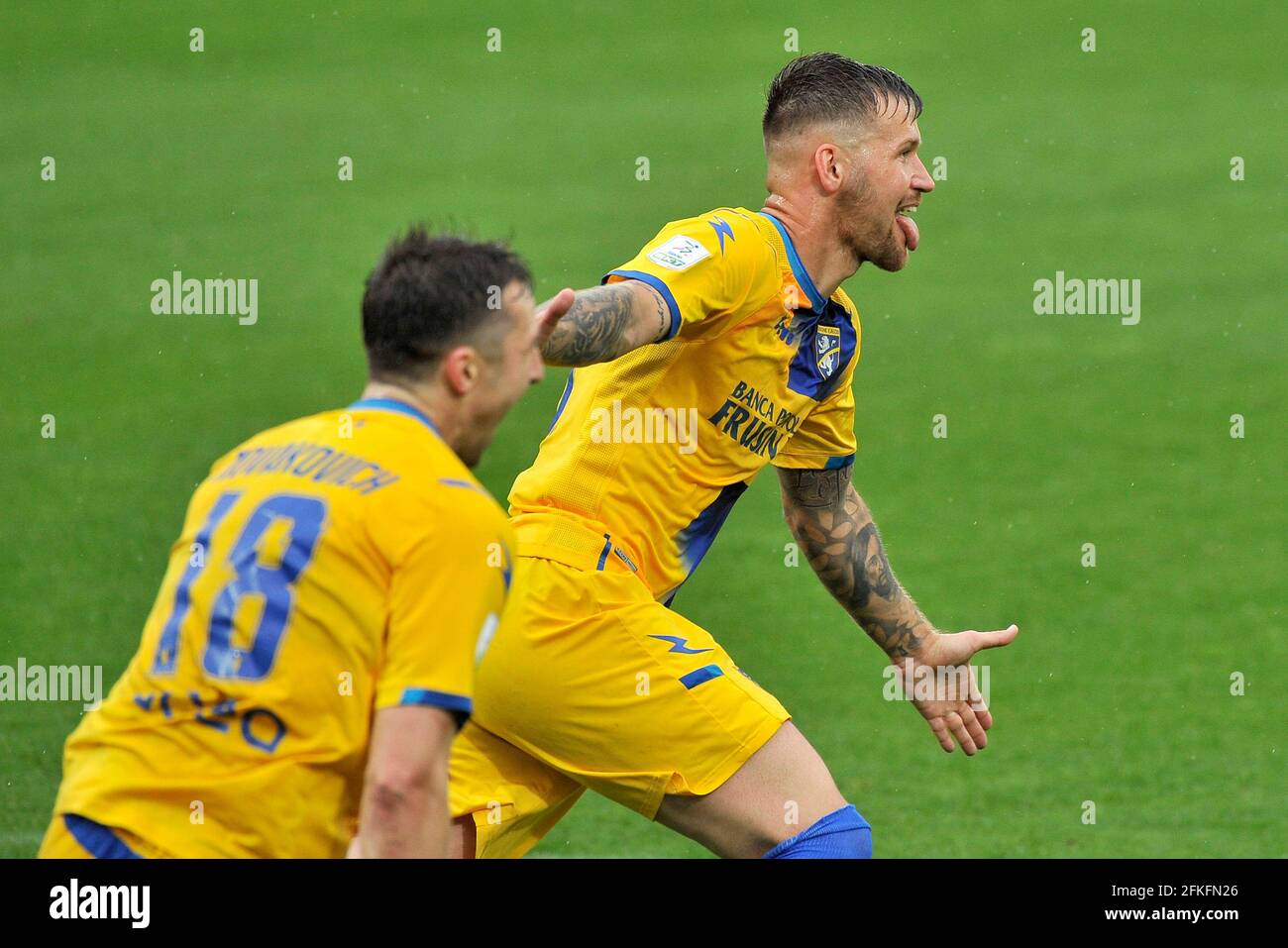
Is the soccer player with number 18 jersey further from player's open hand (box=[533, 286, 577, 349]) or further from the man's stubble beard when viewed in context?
the man's stubble beard

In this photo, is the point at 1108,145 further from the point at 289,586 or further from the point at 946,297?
the point at 289,586

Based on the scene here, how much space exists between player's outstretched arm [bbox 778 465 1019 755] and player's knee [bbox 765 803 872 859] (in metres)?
1.16

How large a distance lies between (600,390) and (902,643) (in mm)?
1561

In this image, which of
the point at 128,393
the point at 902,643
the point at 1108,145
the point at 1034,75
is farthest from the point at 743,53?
the point at 902,643

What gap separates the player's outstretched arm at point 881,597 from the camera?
6.31 meters

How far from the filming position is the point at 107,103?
24609mm

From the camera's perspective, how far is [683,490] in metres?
5.60

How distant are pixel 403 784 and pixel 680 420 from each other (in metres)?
2.16

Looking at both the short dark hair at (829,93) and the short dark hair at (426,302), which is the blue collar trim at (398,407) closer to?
the short dark hair at (426,302)

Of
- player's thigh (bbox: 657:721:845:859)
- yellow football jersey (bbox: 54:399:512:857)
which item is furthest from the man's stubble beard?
yellow football jersey (bbox: 54:399:512:857)

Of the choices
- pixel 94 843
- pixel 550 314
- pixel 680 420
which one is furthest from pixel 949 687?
pixel 94 843

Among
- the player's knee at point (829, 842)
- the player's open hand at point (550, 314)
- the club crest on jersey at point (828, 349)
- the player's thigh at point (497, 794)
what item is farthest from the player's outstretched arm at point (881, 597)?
the player's open hand at point (550, 314)

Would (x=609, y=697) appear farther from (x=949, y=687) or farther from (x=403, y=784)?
(x=403, y=784)

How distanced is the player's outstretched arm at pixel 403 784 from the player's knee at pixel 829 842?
1.69 m
